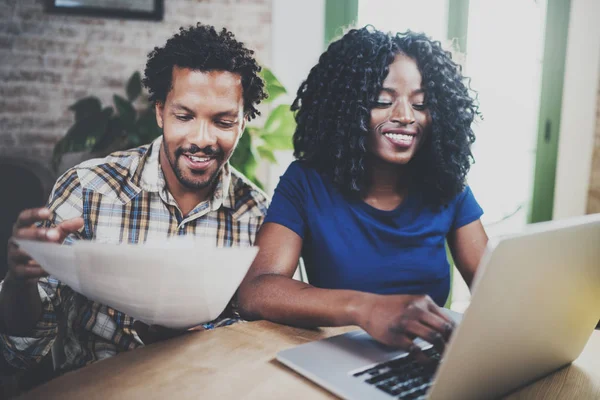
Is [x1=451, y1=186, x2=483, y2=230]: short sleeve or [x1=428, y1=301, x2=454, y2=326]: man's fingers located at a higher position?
[x1=451, y1=186, x2=483, y2=230]: short sleeve

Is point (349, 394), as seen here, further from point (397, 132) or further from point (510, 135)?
point (510, 135)

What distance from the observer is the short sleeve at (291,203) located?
1171 mm

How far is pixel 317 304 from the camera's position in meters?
0.91

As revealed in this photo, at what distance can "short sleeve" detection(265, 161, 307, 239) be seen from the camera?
3.84ft

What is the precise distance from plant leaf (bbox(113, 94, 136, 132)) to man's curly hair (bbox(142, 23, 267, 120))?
107 cm

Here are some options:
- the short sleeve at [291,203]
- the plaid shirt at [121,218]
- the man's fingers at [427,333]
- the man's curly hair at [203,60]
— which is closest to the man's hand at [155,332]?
the plaid shirt at [121,218]

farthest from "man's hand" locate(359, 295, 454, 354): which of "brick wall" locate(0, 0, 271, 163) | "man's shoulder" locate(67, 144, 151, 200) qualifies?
"brick wall" locate(0, 0, 271, 163)

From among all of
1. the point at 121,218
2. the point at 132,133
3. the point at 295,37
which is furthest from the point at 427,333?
the point at 295,37

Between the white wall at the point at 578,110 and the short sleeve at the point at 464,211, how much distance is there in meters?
2.12

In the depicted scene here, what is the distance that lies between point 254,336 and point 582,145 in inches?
114

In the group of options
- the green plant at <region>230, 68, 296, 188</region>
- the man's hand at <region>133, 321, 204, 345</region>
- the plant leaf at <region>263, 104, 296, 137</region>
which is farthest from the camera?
the plant leaf at <region>263, 104, 296, 137</region>

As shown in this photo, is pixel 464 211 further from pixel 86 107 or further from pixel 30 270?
pixel 86 107

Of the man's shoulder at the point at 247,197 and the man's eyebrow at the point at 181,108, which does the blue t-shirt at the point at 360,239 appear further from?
the man's eyebrow at the point at 181,108

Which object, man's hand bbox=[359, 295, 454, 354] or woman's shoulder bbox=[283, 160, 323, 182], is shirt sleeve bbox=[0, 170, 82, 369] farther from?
man's hand bbox=[359, 295, 454, 354]
